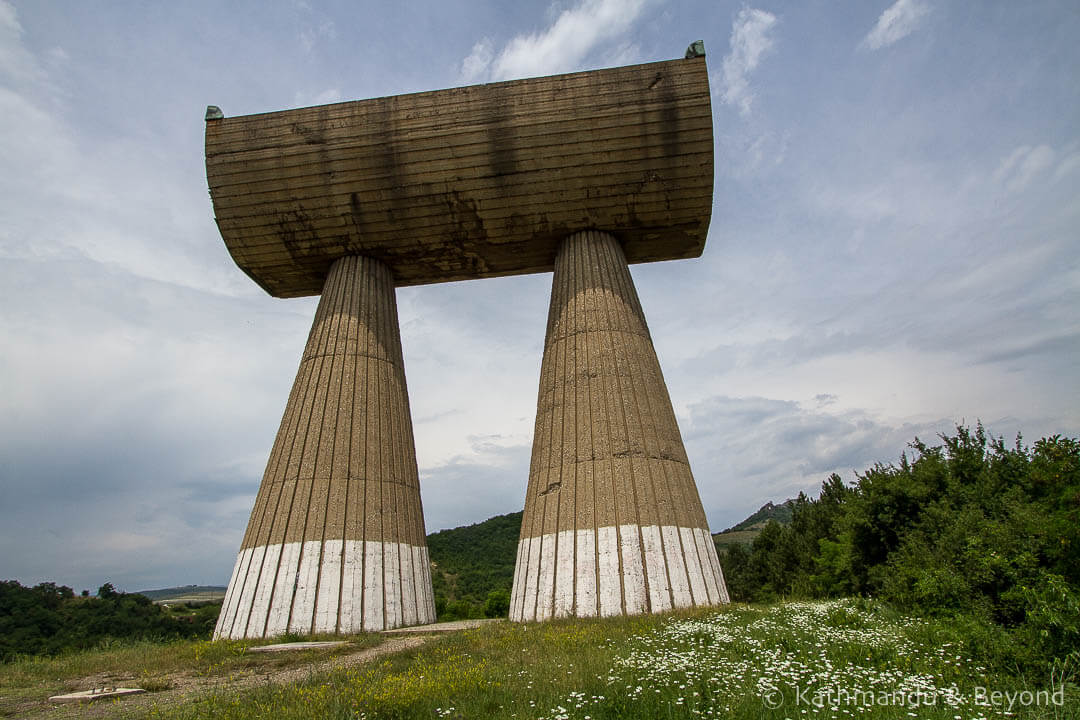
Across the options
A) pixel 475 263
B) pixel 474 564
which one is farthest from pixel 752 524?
pixel 475 263

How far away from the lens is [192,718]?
399 centimetres

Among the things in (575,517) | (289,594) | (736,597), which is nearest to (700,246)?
(575,517)

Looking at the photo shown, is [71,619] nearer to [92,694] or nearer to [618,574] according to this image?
[92,694]

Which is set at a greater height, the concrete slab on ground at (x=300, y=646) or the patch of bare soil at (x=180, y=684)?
the concrete slab on ground at (x=300, y=646)

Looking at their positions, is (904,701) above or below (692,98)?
below

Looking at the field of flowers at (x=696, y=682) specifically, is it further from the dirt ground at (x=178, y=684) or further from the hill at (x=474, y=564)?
the hill at (x=474, y=564)

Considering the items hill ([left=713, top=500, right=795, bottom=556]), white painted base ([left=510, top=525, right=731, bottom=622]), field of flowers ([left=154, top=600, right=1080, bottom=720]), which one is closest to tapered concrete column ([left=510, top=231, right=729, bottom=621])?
white painted base ([left=510, top=525, right=731, bottom=622])

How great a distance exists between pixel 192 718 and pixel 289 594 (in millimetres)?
6158

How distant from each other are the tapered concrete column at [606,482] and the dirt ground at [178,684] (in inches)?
108

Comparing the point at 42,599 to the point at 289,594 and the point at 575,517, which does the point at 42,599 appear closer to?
the point at 289,594

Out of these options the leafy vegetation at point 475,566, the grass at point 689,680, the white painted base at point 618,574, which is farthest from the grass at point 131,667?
the leafy vegetation at point 475,566

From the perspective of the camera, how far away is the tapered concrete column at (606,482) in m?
9.13

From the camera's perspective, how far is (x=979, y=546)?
739 cm

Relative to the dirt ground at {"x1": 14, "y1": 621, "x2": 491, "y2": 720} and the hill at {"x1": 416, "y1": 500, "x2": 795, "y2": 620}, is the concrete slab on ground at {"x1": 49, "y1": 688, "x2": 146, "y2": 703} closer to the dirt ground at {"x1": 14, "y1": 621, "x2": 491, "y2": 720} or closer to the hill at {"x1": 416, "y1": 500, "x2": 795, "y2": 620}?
the dirt ground at {"x1": 14, "y1": 621, "x2": 491, "y2": 720}
